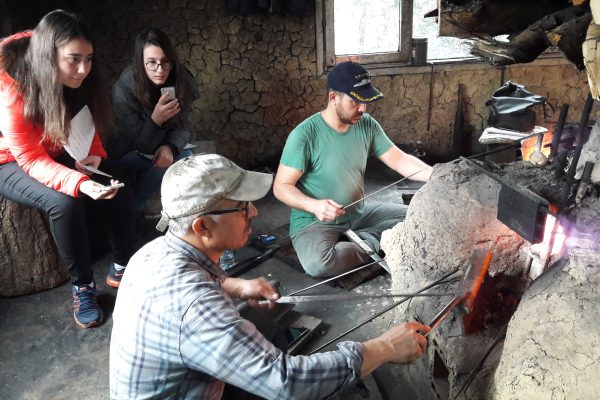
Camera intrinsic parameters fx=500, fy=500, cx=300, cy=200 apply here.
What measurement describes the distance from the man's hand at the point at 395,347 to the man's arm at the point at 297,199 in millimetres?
1355

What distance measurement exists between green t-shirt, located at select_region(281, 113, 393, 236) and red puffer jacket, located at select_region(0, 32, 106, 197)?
1.37 m

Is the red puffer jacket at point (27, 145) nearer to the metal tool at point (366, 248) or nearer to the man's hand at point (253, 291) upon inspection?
the man's hand at point (253, 291)

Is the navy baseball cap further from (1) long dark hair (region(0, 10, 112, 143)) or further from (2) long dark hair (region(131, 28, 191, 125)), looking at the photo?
(1) long dark hair (region(0, 10, 112, 143))

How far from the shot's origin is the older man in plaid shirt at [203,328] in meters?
1.48

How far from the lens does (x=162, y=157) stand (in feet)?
13.0

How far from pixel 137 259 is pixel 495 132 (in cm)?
419

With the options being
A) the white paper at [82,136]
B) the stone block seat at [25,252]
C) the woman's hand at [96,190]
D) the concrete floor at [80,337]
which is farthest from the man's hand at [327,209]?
the stone block seat at [25,252]

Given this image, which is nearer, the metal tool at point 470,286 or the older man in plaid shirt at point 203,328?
the older man in plaid shirt at point 203,328

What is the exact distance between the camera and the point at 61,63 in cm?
298

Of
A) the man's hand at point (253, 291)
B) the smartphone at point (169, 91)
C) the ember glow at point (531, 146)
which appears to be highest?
the smartphone at point (169, 91)

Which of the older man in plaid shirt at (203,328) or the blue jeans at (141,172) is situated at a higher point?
the older man in plaid shirt at (203,328)

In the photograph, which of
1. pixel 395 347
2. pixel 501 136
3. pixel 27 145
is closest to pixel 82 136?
pixel 27 145

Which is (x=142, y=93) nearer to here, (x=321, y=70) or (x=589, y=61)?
(x=321, y=70)

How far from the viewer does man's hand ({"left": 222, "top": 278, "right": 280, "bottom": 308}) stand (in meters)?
2.29
